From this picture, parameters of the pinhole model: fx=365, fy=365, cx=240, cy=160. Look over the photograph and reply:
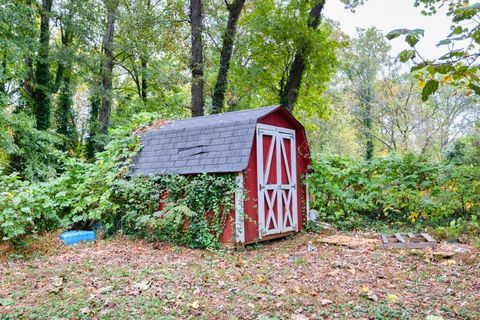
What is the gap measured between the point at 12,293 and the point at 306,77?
39.6 feet

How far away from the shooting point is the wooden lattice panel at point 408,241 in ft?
22.4

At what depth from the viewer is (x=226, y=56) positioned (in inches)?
581

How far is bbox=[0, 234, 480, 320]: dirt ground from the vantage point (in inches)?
148

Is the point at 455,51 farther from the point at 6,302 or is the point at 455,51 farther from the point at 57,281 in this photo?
the point at 57,281

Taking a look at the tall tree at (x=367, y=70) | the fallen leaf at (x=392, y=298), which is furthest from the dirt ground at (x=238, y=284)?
the tall tree at (x=367, y=70)

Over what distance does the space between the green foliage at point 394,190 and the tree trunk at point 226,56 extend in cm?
608

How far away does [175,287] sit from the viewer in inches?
179

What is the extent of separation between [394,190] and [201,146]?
5190 mm

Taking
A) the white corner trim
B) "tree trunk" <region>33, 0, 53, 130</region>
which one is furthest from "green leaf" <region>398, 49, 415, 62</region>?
"tree trunk" <region>33, 0, 53, 130</region>

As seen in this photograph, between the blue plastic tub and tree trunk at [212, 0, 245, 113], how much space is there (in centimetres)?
809

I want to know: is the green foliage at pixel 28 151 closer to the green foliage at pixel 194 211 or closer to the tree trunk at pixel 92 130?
the tree trunk at pixel 92 130

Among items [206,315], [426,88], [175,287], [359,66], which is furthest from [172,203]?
[359,66]

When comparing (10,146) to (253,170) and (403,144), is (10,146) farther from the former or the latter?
(403,144)

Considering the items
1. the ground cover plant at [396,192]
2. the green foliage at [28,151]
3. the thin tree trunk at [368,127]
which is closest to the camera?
the ground cover plant at [396,192]
